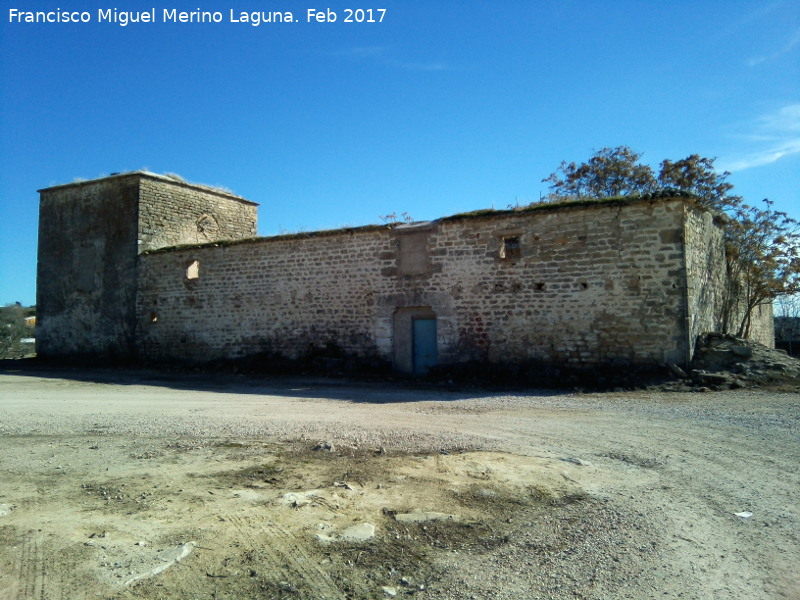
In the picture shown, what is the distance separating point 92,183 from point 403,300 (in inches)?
520

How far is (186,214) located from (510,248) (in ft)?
42.0

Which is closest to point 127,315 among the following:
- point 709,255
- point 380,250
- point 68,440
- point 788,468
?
point 380,250

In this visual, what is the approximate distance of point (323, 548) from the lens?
11.1 ft

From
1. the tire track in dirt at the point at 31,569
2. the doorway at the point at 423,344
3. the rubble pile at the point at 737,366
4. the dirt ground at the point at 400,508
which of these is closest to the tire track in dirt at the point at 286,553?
the dirt ground at the point at 400,508

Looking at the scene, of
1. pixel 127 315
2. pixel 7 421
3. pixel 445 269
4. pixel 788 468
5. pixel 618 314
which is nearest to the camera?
pixel 788 468

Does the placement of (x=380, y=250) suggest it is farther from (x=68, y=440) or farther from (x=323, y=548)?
(x=323, y=548)

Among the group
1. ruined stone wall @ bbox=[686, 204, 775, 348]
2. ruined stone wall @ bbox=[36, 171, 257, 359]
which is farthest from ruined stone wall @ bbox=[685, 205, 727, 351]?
ruined stone wall @ bbox=[36, 171, 257, 359]

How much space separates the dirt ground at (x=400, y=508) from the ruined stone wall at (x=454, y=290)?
14.2 ft

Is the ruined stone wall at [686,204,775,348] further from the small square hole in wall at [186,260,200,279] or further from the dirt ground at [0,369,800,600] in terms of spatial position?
the small square hole in wall at [186,260,200,279]

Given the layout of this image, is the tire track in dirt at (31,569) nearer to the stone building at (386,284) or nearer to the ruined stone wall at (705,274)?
the stone building at (386,284)

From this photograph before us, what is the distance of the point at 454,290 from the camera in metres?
13.4

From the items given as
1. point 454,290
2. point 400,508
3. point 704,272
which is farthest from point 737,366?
point 400,508

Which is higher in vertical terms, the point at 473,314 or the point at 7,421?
the point at 473,314

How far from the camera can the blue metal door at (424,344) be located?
45.3ft
